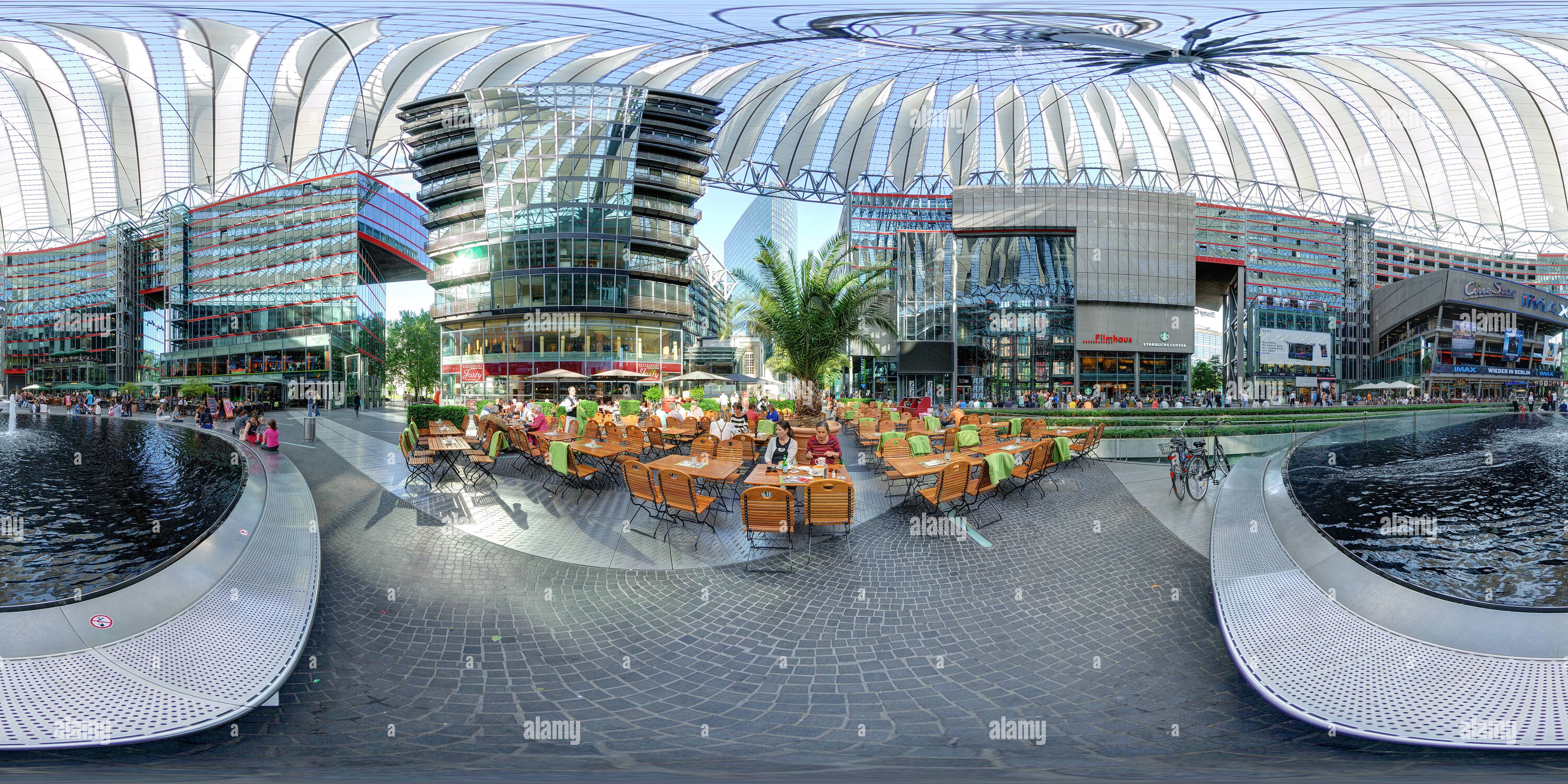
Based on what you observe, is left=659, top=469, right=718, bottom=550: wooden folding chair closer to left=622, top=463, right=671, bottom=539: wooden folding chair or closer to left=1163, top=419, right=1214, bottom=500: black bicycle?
left=622, top=463, right=671, bottom=539: wooden folding chair

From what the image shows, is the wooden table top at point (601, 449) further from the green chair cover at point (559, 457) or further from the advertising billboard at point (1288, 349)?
the advertising billboard at point (1288, 349)

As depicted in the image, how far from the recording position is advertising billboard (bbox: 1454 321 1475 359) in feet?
179

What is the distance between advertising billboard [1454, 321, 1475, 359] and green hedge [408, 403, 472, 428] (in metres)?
84.5

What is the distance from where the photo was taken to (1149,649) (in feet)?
14.0

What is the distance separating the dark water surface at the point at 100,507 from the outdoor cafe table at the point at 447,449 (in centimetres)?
281

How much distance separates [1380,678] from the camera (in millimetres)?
3666

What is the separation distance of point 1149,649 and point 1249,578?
6.13 feet

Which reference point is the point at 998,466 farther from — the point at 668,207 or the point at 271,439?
the point at 668,207

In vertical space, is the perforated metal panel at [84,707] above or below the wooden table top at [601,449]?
below

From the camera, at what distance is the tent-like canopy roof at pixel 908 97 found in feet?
53.1

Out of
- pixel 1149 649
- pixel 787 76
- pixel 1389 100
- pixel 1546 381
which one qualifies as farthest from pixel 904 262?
pixel 1546 381

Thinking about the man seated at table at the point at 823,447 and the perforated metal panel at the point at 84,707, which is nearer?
the perforated metal panel at the point at 84,707


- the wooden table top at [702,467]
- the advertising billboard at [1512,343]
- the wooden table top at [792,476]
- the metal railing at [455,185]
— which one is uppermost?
the metal railing at [455,185]
